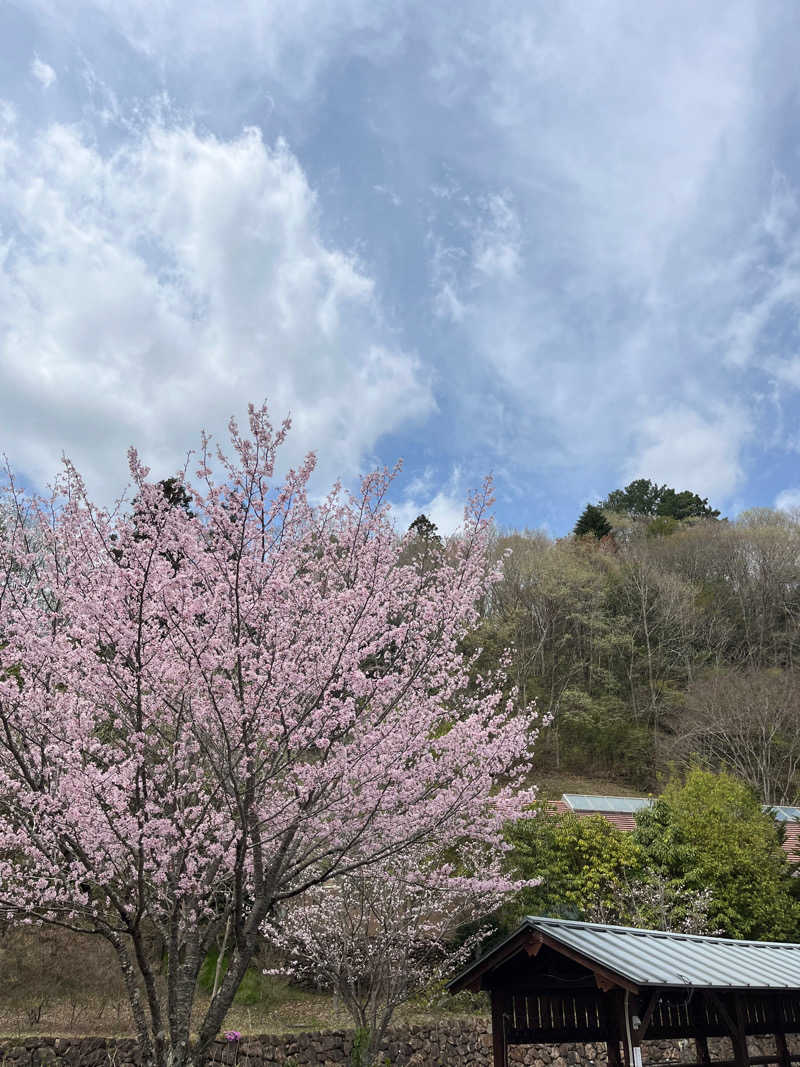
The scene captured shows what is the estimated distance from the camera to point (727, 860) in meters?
17.0

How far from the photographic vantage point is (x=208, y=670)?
19.9 ft

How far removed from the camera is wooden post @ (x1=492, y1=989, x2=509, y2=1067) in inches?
263

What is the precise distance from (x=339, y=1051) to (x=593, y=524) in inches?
1544

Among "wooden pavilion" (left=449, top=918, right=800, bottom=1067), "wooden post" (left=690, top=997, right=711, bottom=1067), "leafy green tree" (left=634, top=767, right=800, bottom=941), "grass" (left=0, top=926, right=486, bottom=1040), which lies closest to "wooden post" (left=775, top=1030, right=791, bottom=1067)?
"wooden pavilion" (left=449, top=918, right=800, bottom=1067)

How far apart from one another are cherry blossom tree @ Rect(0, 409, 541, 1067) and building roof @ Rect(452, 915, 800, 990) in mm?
1327

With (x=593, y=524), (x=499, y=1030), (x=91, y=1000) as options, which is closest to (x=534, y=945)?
Result: (x=499, y=1030)

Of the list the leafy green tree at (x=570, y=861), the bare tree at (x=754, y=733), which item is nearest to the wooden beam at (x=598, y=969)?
the leafy green tree at (x=570, y=861)

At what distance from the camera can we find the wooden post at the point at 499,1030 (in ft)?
21.9

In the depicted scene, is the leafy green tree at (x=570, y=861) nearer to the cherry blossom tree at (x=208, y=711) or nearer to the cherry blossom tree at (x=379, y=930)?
the cherry blossom tree at (x=379, y=930)

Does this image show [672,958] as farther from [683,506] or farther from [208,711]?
[683,506]

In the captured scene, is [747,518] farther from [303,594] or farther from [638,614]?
[303,594]

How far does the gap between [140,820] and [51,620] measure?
2.62 metres

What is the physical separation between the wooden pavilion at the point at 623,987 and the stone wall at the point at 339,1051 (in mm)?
6318

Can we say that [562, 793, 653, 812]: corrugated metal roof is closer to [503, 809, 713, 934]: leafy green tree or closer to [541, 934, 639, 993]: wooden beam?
[503, 809, 713, 934]: leafy green tree
